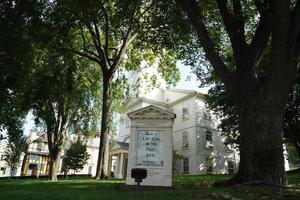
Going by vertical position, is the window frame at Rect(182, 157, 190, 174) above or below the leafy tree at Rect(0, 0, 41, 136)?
below

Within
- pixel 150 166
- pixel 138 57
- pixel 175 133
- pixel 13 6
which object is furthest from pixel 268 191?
pixel 175 133

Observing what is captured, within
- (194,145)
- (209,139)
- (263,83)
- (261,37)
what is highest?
(261,37)

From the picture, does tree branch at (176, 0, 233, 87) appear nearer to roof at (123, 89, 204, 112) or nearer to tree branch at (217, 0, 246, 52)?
tree branch at (217, 0, 246, 52)

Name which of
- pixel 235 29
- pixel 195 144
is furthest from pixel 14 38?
pixel 195 144

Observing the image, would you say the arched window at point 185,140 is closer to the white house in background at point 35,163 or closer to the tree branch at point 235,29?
the white house in background at point 35,163

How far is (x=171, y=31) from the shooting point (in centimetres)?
1659

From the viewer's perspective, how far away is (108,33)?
→ 811 inches

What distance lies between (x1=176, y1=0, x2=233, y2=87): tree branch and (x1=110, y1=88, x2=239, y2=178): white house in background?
23.3 meters

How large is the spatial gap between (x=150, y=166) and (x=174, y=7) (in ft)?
27.6

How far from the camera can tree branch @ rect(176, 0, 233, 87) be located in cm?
1021

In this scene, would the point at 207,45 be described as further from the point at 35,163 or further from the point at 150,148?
the point at 35,163

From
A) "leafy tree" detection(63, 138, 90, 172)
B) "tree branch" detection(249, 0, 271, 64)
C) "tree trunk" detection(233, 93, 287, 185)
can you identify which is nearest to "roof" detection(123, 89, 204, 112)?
"leafy tree" detection(63, 138, 90, 172)

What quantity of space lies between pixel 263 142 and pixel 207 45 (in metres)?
3.98

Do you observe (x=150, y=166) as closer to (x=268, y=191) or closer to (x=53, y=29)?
(x=268, y=191)
